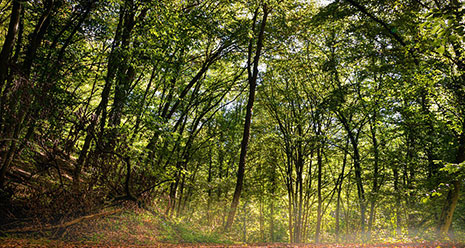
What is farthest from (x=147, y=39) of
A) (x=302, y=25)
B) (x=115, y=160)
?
(x=302, y=25)

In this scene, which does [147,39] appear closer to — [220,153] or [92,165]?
[92,165]

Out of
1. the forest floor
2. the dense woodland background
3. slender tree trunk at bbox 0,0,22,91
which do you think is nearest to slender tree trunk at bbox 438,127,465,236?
the dense woodland background

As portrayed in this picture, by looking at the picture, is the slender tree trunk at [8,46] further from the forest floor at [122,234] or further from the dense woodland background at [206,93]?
the forest floor at [122,234]

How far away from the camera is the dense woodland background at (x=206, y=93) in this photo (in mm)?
5953

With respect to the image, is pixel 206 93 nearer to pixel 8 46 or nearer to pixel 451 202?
pixel 8 46

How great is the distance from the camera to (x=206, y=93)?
50.0 feet

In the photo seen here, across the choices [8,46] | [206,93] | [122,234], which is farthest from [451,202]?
[8,46]

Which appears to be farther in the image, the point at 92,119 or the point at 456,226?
the point at 456,226

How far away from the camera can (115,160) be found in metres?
6.88

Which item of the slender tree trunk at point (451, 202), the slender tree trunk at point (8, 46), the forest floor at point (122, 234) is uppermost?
the slender tree trunk at point (8, 46)

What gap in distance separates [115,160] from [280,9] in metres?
9.82

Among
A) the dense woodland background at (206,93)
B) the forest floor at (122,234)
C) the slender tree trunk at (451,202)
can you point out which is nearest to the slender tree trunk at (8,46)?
the dense woodland background at (206,93)

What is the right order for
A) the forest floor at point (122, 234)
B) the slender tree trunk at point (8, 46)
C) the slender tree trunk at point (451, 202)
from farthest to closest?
the slender tree trunk at point (451, 202) < the forest floor at point (122, 234) < the slender tree trunk at point (8, 46)

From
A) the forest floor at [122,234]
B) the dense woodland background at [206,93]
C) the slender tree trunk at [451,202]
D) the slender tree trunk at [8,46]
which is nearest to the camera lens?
the slender tree trunk at [8,46]
